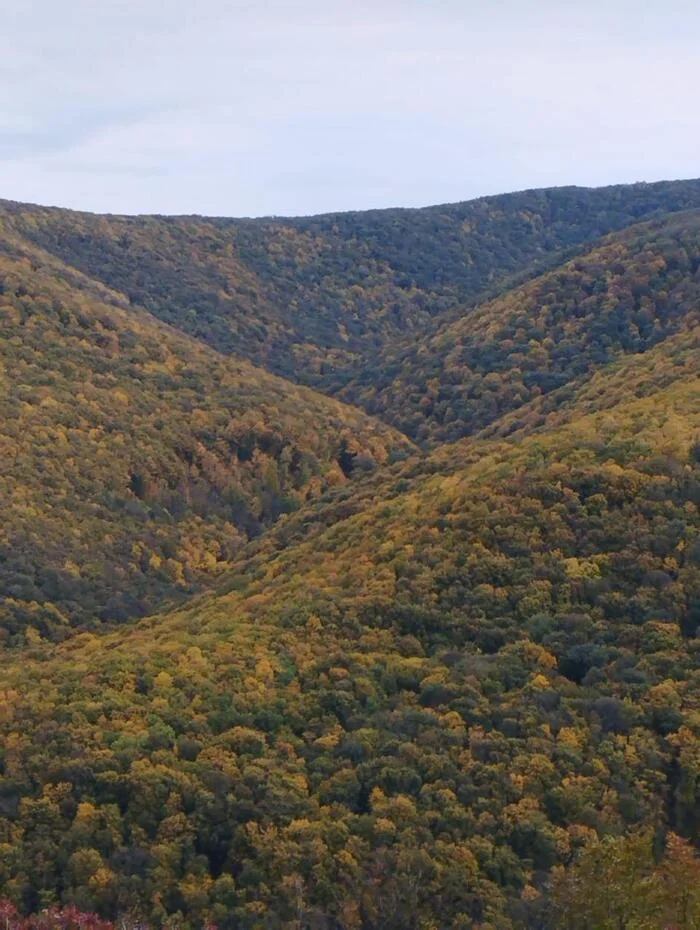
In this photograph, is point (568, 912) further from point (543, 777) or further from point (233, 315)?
point (233, 315)

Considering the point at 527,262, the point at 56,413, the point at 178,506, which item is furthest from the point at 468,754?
the point at 527,262

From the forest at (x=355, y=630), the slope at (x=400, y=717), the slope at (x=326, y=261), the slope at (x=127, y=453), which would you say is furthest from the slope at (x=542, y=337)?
the slope at (x=400, y=717)

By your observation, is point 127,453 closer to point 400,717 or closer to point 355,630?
point 355,630

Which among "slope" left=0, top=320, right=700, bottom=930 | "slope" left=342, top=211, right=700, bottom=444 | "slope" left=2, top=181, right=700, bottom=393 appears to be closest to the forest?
"slope" left=0, top=320, right=700, bottom=930

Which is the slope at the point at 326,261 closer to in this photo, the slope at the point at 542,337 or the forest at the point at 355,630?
the slope at the point at 542,337

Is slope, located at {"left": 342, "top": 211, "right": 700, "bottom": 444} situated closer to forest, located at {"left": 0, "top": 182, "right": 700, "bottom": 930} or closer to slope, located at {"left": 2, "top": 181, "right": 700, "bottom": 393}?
forest, located at {"left": 0, "top": 182, "right": 700, "bottom": 930}

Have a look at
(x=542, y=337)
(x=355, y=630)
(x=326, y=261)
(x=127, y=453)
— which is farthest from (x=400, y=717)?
(x=326, y=261)
